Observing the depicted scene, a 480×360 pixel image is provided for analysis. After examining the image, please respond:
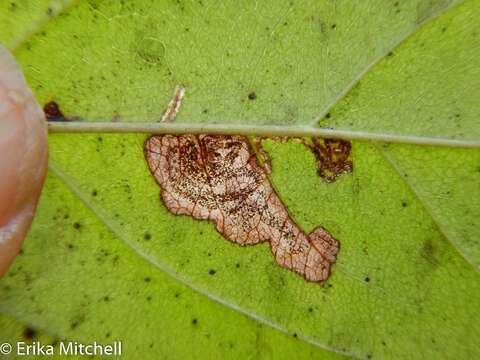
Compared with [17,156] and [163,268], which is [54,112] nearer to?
[17,156]

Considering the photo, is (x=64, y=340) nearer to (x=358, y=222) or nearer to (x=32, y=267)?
(x=32, y=267)

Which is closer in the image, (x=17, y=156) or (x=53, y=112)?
(x=17, y=156)

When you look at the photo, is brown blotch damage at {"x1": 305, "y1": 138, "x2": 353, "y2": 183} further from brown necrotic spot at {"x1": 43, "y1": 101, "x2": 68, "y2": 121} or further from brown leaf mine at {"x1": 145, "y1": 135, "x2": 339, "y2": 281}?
brown necrotic spot at {"x1": 43, "y1": 101, "x2": 68, "y2": 121}

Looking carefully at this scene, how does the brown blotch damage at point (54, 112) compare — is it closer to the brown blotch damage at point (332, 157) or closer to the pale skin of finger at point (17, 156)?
the pale skin of finger at point (17, 156)

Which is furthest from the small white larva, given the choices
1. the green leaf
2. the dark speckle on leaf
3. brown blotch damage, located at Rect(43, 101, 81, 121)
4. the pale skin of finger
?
the dark speckle on leaf

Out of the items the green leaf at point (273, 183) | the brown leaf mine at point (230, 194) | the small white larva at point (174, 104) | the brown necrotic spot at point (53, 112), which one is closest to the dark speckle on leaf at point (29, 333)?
the green leaf at point (273, 183)

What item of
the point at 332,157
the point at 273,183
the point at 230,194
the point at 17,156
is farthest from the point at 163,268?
the point at 332,157
